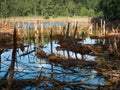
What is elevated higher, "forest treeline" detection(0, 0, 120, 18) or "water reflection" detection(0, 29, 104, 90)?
"forest treeline" detection(0, 0, 120, 18)

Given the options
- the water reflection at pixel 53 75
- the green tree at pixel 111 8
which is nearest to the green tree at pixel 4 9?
the green tree at pixel 111 8

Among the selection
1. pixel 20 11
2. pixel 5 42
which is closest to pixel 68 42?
pixel 5 42

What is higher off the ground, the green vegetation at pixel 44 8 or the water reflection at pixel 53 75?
the green vegetation at pixel 44 8

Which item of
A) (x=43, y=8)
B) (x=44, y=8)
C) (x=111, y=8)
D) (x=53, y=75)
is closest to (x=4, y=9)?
(x=43, y=8)

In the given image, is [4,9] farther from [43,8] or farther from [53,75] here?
[53,75]

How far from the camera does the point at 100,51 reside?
2203 cm

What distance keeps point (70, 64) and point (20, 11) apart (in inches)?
3447

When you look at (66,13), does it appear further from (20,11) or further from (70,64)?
(70,64)

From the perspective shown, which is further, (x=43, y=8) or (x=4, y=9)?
(x=43, y=8)

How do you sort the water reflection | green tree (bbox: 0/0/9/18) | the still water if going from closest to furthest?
the water reflection < the still water < green tree (bbox: 0/0/9/18)

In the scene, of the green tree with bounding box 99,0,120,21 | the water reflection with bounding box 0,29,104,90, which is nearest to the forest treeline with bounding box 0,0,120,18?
the green tree with bounding box 99,0,120,21

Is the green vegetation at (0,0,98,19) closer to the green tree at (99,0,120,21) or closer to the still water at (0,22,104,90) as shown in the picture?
the green tree at (99,0,120,21)

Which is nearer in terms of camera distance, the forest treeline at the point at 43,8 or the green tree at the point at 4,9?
the green tree at the point at 4,9

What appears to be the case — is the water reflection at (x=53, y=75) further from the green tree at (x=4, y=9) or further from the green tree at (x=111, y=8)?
the green tree at (x=4, y=9)
